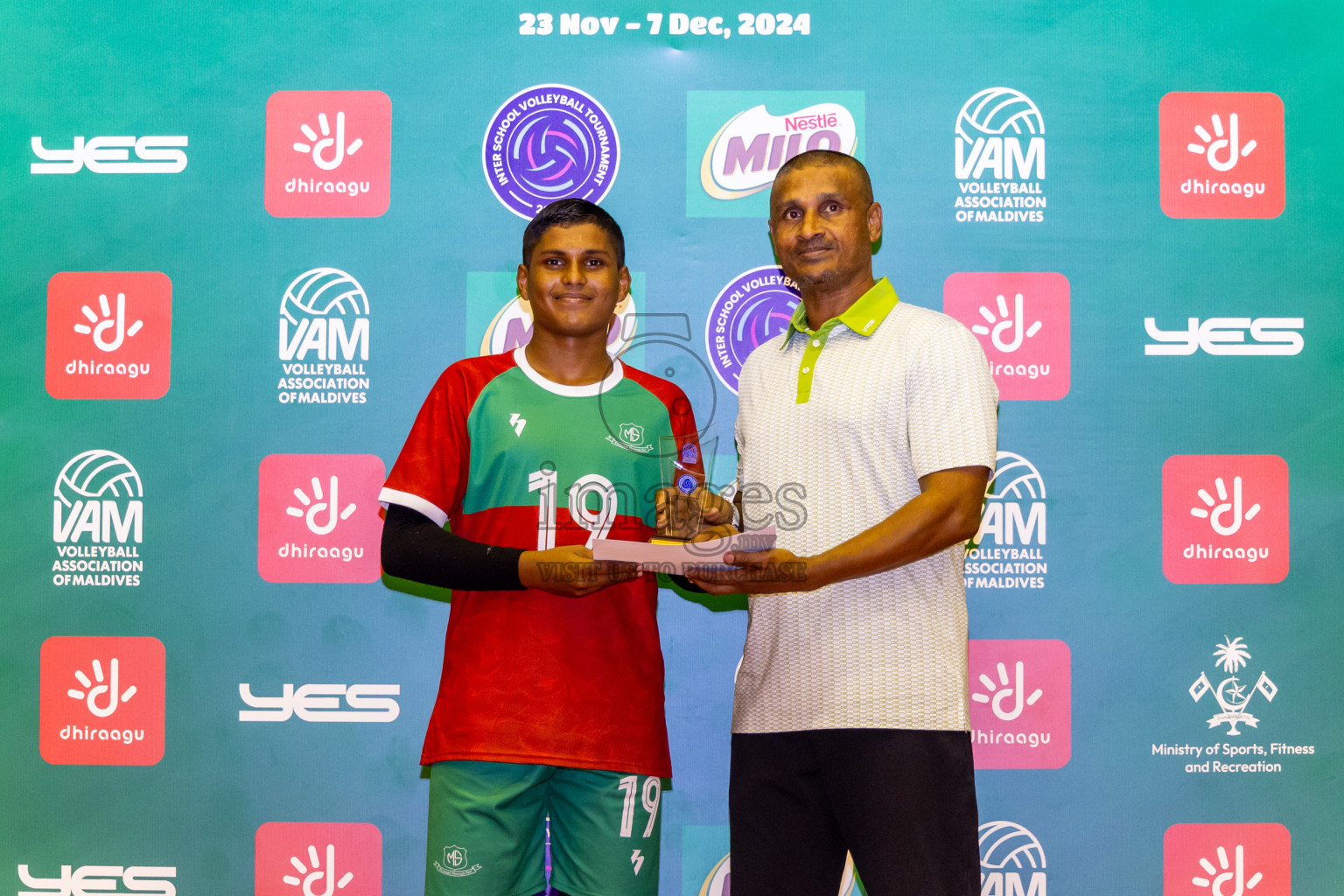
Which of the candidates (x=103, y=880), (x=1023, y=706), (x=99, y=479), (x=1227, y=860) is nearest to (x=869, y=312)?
(x=1023, y=706)

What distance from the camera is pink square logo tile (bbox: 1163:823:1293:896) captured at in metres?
2.47

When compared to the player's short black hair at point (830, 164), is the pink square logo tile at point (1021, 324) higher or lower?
lower

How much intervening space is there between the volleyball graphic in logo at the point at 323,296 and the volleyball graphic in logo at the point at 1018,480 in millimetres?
1767

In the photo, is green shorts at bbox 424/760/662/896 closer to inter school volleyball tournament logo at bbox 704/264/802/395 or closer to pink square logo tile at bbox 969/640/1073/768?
pink square logo tile at bbox 969/640/1073/768

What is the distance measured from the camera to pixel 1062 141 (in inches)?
101

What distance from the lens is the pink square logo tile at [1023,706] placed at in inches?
97.7

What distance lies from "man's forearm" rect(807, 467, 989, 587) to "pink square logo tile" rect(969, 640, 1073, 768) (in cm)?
93

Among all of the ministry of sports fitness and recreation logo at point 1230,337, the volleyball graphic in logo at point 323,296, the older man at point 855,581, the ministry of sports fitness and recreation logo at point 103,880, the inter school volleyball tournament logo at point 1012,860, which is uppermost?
the volleyball graphic in logo at point 323,296

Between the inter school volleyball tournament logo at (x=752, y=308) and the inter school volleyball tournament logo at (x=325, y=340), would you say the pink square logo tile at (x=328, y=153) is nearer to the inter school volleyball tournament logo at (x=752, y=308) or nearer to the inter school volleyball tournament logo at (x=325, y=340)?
the inter school volleyball tournament logo at (x=325, y=340)

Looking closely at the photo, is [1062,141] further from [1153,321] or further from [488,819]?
[488,819]

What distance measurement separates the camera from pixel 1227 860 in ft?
8.11

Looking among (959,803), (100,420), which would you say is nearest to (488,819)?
(959,803)

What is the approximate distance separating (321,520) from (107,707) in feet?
2.52

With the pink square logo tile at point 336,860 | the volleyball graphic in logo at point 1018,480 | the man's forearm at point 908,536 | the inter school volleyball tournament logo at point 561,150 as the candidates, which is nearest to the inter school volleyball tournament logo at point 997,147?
the volleyball graphic in logo at point 1018,480
